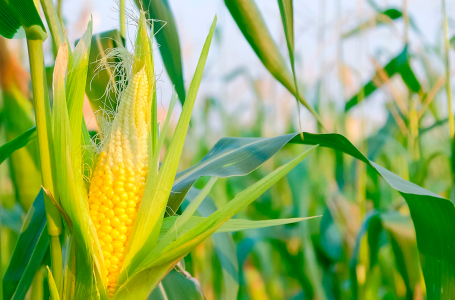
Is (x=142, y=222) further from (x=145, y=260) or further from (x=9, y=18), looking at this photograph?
(x=9, y=18)

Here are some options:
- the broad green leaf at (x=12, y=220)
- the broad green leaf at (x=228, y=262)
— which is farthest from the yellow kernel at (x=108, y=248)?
the broad green leaf at (x=12, y=220)

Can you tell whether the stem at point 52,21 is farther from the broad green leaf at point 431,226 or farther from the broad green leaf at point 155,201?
the broad green leaf at point 431,226

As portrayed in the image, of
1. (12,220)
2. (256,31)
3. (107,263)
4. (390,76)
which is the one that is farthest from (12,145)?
(390,76)

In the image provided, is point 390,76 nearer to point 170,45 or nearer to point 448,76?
point 448,76

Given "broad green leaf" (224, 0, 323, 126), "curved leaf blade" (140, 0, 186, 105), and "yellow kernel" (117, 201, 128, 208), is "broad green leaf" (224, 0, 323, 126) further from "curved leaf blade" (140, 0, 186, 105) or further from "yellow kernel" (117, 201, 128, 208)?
"yellow kernel" (117, 201, 128, 208)

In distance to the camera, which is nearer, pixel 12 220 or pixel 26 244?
pixel 26 244

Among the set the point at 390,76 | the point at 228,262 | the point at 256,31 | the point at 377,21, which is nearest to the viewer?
the point at 256,31
